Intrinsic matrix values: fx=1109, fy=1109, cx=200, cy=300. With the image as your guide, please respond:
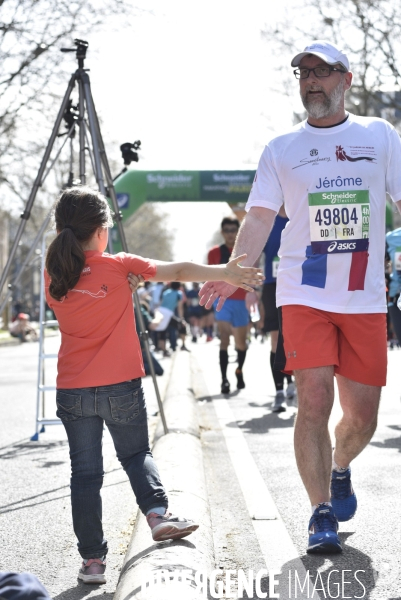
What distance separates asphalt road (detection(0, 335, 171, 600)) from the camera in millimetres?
4477

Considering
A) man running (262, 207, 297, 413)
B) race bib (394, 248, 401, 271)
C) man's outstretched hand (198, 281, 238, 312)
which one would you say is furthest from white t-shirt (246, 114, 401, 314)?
man running (262, 207, 297, 413)

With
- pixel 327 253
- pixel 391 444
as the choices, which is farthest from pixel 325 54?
pixel 391 444

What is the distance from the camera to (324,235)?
4809 mm

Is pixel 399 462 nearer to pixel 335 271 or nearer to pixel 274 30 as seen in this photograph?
pixel 335 271

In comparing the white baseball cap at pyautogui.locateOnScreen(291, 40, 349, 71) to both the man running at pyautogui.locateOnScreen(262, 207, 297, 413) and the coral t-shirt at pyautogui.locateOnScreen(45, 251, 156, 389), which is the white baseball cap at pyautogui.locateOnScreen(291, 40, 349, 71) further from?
the man running at pyautogui.locateOnScreen(262, 207, 297, 413)

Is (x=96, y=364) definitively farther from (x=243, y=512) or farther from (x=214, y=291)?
(x=243, y=512)

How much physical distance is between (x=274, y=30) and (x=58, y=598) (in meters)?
28.5

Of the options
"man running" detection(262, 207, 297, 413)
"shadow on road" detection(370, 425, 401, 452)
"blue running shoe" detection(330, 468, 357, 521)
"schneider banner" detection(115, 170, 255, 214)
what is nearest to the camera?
"blue running shoe" detection(330, 468, 357, 521)

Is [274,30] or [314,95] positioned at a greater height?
[274,30]

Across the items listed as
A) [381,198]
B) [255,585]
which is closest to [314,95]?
[381,198]

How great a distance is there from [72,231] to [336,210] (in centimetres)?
116

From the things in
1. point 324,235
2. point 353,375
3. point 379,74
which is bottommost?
point 353,375

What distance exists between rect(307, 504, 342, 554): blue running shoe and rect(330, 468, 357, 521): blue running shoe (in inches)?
17.7

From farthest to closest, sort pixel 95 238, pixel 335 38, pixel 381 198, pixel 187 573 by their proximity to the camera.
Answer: pixel 335 38, pixel 381 198, pixel 95 238, pixel 187 573
